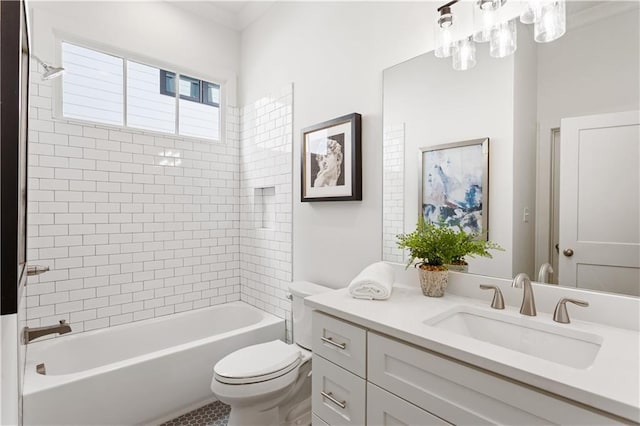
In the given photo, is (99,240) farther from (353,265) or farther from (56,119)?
(353,265)

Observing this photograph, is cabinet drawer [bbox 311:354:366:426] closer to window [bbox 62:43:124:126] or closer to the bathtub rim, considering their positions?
the bathtub rim

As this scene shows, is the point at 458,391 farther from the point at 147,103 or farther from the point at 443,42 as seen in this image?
the point at 147,103

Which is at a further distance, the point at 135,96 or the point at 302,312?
the point at 135,96

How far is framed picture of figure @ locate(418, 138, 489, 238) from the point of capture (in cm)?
148

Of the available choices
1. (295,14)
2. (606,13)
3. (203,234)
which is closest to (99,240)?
(203,234)

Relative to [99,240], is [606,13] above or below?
above

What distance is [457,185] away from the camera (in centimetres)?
156

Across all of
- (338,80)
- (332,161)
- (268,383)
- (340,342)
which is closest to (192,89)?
(338,80)

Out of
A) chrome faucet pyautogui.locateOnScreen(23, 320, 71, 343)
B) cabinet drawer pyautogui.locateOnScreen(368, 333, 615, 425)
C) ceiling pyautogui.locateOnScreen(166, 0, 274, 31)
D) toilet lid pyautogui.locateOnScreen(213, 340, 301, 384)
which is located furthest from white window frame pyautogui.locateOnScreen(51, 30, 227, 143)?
cabinet drawer pyautogui.locateOnScreen(368, 333, 615, 425)

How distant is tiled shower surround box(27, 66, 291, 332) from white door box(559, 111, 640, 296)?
199cm

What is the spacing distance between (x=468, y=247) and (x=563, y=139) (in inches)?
21.6

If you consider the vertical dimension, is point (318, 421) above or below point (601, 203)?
below

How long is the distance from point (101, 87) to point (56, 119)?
0.42 m

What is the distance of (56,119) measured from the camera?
7.38ft
